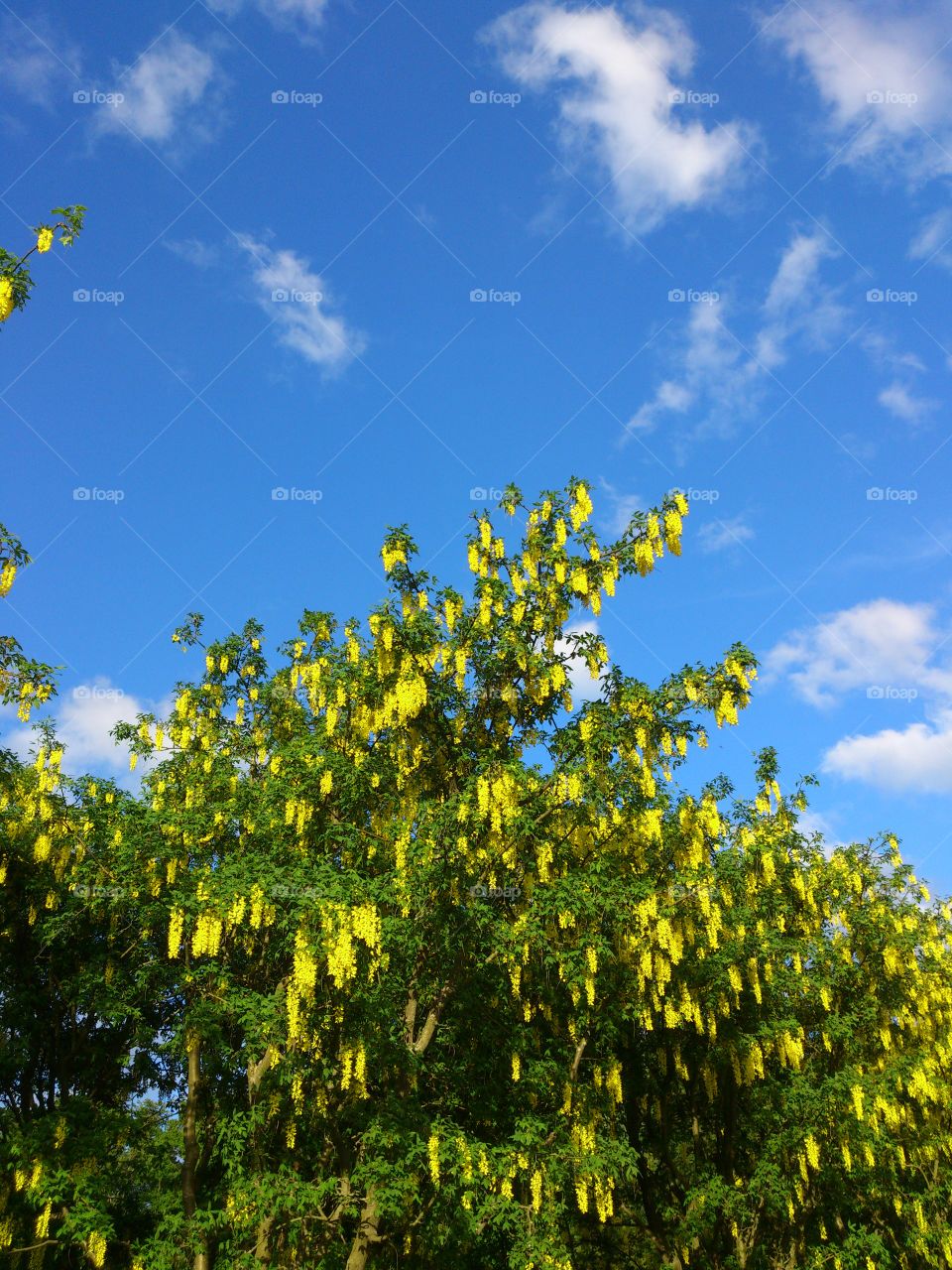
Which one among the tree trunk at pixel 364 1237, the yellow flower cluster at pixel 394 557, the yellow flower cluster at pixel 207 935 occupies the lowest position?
the tree trunk at pixel 364 1237

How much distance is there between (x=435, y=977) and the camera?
13.8 meters

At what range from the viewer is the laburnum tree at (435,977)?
482 inches

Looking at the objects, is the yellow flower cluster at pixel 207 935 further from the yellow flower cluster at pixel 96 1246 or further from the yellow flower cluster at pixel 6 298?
the yellow flower cluster at pixel 6 298

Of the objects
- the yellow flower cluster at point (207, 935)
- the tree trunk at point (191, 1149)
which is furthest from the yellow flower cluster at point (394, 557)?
the tree trunk at point (191, 1149)

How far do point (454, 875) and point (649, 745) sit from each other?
3.90m

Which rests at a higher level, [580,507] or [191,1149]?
[580,507]

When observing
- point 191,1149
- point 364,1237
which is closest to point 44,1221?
point 191,1149

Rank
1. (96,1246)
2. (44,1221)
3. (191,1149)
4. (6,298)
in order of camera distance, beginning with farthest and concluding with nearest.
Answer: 1. (191,1149)
2. (44,1221)
3. (96,1246)
4. (6,298)

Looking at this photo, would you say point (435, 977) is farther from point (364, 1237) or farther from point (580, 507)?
point (580, 507)

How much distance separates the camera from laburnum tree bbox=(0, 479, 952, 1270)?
40.2 ft

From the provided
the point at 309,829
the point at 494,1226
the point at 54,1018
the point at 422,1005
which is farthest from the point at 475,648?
the point at 54,1018

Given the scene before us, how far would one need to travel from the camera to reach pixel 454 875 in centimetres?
1287

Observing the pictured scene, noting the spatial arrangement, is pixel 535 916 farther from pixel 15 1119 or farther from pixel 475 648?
pixel 15 1119

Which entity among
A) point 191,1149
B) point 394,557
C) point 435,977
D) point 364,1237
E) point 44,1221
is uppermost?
point 394,557
